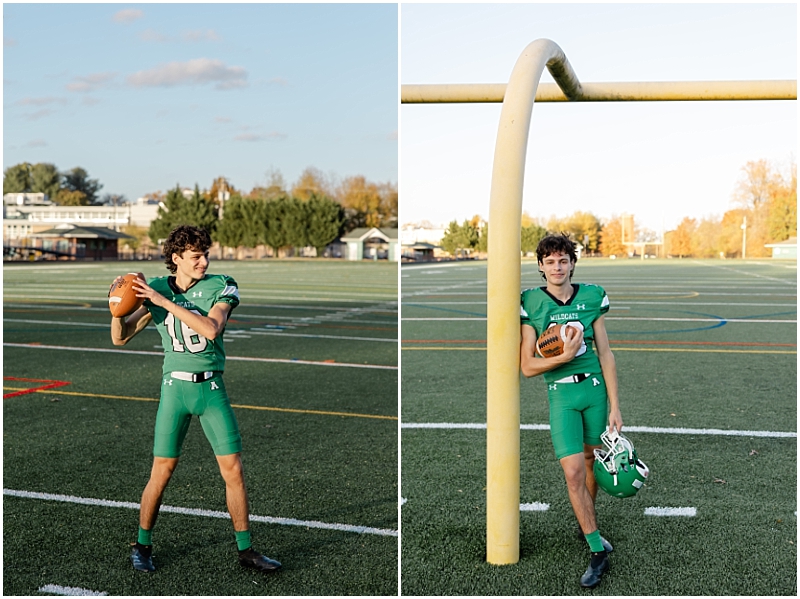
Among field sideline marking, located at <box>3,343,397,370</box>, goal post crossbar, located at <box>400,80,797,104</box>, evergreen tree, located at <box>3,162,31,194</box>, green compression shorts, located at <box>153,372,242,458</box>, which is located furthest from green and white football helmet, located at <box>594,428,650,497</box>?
evergreen tree, located at <box>3,162,31,194</box>

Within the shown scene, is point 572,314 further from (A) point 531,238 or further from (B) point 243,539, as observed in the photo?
(A) point 531,238

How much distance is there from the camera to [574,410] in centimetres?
334

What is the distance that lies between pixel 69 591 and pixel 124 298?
1.13m

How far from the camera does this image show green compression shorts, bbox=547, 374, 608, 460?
10.9ft

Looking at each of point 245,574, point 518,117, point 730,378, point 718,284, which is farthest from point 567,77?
point 718,284

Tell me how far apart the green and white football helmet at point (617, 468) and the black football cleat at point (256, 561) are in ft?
4.41

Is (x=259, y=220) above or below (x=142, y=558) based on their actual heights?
above

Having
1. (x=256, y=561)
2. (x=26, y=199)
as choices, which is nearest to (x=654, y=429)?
(x=256, y=561)

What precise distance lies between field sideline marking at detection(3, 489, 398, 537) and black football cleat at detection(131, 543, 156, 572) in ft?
2.11

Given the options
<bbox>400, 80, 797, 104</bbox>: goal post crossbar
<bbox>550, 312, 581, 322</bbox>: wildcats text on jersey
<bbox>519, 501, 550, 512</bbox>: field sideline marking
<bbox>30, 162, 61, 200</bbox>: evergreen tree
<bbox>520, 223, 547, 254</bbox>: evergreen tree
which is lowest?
<bbox>519, 501, 550, 512</bbox>: field sideline marking

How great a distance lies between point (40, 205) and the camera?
89562 mm

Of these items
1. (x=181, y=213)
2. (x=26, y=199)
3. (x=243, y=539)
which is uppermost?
(x=26, y=199)

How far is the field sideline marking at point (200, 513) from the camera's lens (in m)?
3.89

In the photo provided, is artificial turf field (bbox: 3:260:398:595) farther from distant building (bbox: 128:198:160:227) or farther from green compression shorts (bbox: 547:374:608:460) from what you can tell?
distant building (bbox: 128:198:160:227)
